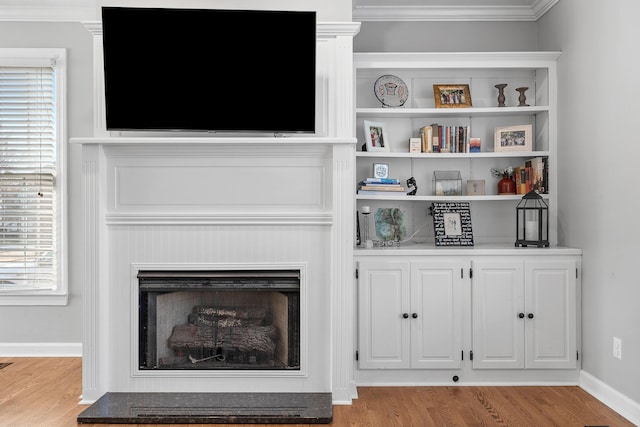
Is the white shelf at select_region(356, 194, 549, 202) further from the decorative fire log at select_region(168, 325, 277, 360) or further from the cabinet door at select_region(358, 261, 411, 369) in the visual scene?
the decorative fire log at select_region(168, 325, 277, 360)

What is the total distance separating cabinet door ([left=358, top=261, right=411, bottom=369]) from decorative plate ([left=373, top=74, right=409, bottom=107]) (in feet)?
3.93

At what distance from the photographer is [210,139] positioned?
305 centimetres

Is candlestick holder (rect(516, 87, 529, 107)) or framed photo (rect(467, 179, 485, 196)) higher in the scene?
candlestick holder (rect(516, 87, 529, 107))

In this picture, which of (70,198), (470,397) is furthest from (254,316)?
(70,198)

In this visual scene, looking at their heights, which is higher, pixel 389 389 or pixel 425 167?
pixel 425 167

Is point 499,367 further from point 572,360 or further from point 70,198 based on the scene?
point 70,198

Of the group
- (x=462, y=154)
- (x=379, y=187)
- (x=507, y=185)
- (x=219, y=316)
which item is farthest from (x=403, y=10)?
(x=219, y=316)

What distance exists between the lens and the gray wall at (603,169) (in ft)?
9.57

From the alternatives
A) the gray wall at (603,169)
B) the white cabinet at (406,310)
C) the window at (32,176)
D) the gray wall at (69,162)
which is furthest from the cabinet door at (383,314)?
the window at (32,176)

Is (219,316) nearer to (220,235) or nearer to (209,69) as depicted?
(220,235)

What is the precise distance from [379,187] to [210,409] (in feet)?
5.83

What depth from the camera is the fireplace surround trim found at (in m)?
3.16

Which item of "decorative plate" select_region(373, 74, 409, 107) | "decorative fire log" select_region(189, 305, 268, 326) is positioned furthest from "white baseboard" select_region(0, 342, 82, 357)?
"decorative plate" select_region(373, 74, 409, 107)

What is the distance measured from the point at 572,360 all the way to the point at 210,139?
261cm
